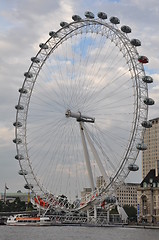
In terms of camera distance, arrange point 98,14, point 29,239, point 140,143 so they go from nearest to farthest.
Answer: point 29,239, point 140,143, point 98,14

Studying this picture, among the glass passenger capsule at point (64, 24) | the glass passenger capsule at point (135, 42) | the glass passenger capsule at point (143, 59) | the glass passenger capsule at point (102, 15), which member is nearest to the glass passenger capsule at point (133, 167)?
the glass passenger capsule at point (143, 59)

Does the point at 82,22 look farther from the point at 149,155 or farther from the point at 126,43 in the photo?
the point at 149,155

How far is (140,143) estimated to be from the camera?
2402 inches

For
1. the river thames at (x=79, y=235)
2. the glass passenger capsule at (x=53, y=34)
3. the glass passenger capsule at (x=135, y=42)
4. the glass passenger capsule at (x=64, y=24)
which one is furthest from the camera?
the glass passenger capsule at (x=53, y=34)

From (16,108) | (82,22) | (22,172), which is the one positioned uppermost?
(82,22)

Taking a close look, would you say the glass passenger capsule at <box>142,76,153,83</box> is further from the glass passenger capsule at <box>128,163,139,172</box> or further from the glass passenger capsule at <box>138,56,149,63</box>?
the glass passenger capsule at <box>128,163,139,172</box>

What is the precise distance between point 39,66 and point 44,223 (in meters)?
26.5

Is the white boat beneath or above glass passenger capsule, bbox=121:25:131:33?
beneath

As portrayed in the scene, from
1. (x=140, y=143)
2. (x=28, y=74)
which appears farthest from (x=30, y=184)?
(x=140, y=143)

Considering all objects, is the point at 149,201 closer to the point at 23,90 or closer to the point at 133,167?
the point at 23,90

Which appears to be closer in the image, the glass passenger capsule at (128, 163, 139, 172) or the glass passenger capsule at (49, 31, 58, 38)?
the glass passenger capsule at (128, 163, 139, 172)

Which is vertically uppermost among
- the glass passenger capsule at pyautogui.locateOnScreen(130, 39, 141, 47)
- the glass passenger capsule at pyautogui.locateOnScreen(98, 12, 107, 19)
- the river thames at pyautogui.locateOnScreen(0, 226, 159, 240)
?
A: the glass passenger capsule at pyautogui.locateOnScreen(98, 12, 107, 19)

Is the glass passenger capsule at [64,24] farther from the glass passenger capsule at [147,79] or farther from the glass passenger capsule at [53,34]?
the glass passenger capsule at [147,79]

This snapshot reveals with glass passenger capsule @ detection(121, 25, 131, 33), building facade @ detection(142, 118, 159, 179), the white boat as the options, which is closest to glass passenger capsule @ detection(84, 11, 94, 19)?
glass passenger capsule @ detection(121, 25, 131, 33)
